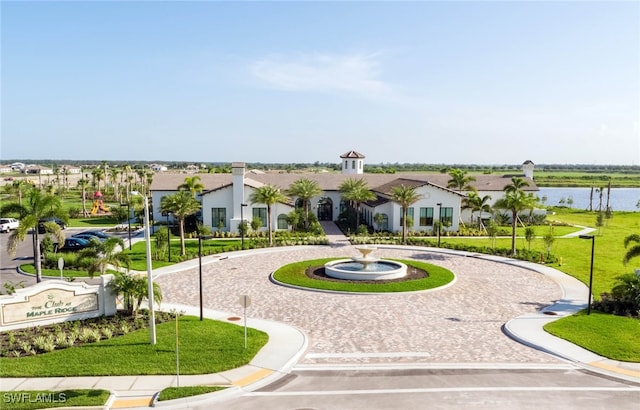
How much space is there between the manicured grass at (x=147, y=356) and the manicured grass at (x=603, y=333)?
41.7 feet

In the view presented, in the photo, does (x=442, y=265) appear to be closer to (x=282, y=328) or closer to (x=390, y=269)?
(x=390, y=269)

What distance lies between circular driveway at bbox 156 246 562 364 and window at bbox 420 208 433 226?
1421 centimetres

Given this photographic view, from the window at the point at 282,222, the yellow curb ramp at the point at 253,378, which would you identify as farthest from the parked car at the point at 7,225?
the yellow curb ramp at the point at 253,378

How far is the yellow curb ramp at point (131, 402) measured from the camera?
1315cm

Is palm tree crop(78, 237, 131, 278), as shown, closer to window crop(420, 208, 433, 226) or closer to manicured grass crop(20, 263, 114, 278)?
manicured grass crop(20, 263, 114, 278)

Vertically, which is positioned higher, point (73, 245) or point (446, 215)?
point (446, 215)

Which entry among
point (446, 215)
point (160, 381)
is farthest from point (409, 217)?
point (160, 381)

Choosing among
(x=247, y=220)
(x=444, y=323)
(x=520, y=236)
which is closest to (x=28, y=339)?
(x=444, y=323)

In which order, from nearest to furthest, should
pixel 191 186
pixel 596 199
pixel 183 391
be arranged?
pixel 183 391
pixel 191 186
pixel 596 199

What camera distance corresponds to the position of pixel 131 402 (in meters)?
13.3

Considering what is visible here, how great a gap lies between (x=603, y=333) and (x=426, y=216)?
29.3 m

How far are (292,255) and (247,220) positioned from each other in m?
11.5

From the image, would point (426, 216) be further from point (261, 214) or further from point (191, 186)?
point (191, 186)

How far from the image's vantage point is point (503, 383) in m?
14.9
